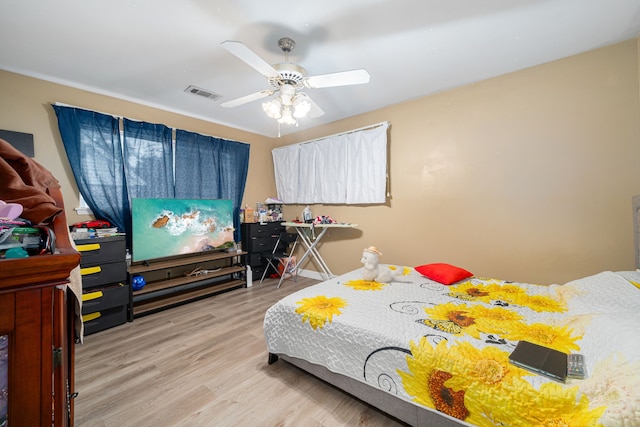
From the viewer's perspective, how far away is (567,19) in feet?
6.07

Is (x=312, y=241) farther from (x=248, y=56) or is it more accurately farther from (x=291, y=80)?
(x=248, y=56)

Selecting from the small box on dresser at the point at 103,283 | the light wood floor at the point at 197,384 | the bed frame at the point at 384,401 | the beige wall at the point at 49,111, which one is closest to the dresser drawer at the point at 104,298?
the small box on dresser at the point at 103,283

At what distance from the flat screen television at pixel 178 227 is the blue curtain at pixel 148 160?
0.30m

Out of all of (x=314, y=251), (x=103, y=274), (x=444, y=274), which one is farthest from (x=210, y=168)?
(x=444, y=274)

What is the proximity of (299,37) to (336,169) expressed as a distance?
2.01m

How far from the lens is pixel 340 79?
1867mm

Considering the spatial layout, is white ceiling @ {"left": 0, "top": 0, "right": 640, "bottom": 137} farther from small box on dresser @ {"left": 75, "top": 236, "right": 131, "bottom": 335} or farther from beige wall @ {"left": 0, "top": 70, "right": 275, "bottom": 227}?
small box on dresser @ {"left": 75, "top": 236, "right": 131, "bottom": 335}

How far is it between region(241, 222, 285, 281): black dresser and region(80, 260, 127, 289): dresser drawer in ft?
5.25

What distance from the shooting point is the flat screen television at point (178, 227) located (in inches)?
113

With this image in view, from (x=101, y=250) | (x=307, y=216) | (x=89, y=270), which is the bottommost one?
(x=89, y=270)

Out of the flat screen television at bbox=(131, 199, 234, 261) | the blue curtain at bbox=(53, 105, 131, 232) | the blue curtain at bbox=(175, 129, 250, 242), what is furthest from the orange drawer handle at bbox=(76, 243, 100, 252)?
the blue curtain at bbox=(175, 129, 250, 242)

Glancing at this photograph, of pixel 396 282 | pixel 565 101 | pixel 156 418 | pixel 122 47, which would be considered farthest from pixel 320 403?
pixel 565 101

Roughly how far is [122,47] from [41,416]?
260cm

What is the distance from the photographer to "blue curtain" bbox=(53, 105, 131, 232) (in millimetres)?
2625
